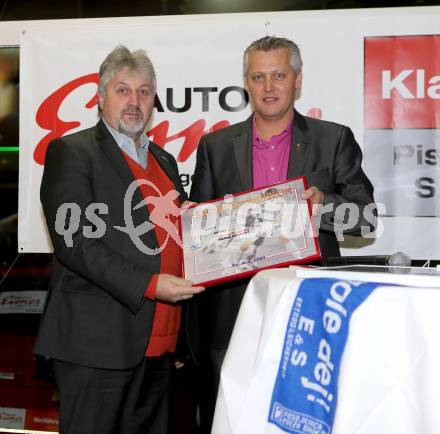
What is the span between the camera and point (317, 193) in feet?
7.21

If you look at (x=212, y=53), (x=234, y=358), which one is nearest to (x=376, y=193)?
(x=212, y=53)

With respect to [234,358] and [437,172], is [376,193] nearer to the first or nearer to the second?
[437,172]

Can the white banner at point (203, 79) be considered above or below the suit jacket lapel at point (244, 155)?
above

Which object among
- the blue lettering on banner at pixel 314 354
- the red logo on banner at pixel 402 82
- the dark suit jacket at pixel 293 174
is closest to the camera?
the blue lettering on banner at pixel 314 354

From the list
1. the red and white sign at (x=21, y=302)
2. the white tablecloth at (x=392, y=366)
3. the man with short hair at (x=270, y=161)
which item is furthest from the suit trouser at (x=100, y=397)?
the red and white sign at (x=21, y=302)

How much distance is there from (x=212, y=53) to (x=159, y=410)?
200 cm

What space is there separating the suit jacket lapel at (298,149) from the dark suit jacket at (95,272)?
2.19 ft

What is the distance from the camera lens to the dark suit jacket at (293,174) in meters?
2.57

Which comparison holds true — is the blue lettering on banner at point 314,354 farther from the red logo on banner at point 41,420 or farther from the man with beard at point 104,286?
the red logo on banner at point 41,420

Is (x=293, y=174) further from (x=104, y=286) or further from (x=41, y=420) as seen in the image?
(x=41, y=420)

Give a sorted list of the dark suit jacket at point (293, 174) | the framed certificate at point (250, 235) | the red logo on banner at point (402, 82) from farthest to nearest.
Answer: the red logo on banner at point (402, 82)
the dark suit jacket at point (293, 174)
the framed certificate at point (250, 235)

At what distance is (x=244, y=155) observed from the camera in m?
2.65

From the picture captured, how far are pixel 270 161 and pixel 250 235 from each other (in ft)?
2.00

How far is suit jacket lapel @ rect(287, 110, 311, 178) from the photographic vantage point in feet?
8.43
